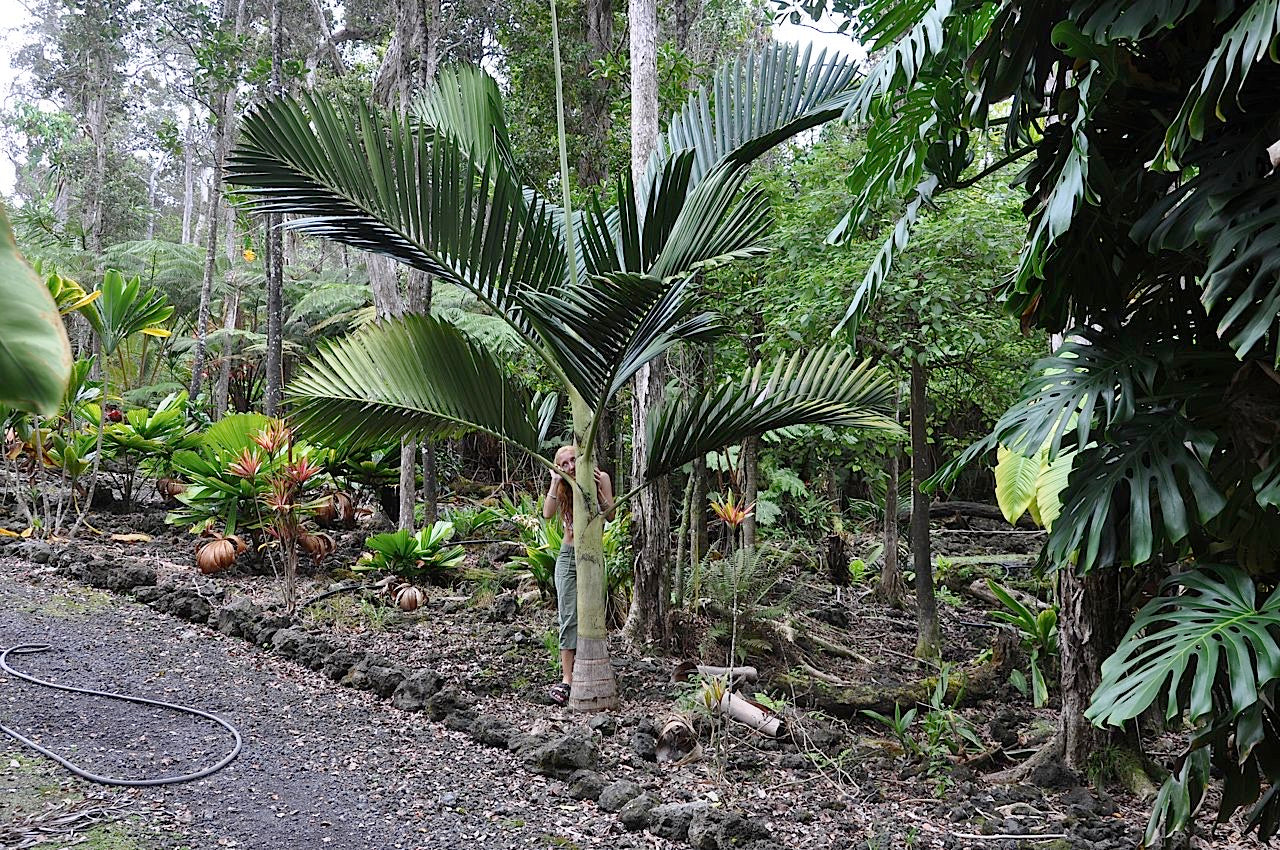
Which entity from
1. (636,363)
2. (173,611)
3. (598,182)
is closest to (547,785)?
(636,363)

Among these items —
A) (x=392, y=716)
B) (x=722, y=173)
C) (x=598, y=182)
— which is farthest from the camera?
(x=598, y=182)

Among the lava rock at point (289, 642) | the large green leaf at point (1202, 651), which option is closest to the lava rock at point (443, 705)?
the lava rock at point (289, 642)

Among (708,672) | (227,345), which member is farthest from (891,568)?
(227,345)

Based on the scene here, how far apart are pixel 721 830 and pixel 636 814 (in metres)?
0.31

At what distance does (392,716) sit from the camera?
4.05 meters

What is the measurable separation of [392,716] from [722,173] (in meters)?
2.69

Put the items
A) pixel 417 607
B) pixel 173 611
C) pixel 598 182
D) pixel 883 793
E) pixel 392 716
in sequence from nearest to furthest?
1. pixel 883 793
2. pixel 392 716
3. pixel 173 611
4. pixel 417 607
5. pixel 598 182

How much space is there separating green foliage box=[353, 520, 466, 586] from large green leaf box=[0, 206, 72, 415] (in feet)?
19.5

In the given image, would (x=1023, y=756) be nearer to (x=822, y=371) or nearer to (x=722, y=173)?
(x=822, y=371)

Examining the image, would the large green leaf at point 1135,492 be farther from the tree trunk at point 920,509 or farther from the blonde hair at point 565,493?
the tree trunk at point 920,509

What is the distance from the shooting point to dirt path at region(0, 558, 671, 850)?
2.95 m

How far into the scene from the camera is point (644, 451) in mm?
4969

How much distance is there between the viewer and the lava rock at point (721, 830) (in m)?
2.81

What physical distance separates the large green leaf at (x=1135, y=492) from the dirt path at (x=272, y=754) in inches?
63.5
